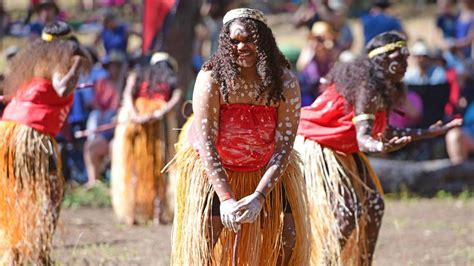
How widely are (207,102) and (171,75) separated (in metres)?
4.35

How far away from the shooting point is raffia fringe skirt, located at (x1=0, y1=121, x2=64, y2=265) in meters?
6.12

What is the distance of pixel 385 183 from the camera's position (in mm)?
10227

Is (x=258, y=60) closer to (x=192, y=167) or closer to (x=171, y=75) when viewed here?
(x=192, y=167)

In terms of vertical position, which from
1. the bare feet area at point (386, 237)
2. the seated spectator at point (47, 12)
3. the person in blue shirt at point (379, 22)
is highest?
the seated spectator at point (47, 12)

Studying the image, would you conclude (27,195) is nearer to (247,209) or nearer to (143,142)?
(247,209)

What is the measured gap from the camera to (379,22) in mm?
11289

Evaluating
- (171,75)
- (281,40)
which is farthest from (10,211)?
(281,40)

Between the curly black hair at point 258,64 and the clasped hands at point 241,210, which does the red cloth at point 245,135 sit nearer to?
the curly black hair at point 258,64

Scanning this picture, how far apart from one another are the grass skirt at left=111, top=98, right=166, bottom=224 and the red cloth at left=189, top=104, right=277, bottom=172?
4043 millimetres

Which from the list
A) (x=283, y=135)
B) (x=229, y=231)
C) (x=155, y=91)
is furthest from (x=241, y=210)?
(x=155, y=91)

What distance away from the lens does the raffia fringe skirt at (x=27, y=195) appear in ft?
20.1

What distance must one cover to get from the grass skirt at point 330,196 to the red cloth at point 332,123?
0.05 metres

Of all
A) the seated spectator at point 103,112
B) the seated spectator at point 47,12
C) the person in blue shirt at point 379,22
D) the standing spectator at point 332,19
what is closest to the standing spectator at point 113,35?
the seated spectator at point 103,112

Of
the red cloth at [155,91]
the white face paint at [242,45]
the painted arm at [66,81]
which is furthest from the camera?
the red cloth at [155,91]
